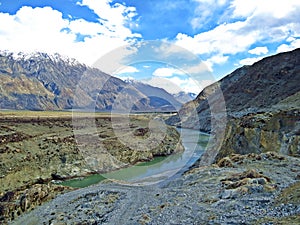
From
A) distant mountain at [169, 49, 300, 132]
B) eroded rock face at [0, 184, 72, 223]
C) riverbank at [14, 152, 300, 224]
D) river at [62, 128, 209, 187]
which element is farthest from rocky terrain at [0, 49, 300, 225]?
distant mountain at [169, 49, 300, 132]

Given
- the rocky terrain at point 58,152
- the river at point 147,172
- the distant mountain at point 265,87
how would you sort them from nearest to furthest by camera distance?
the rocky terrain at point 58,152 → the river at point 147,172 → the distant mountain at point 265,87

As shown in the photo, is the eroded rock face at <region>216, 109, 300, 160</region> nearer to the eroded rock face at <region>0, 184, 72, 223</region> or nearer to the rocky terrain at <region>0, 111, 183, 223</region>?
the eroded rock face at <region>0, 184, 72, 223</region>

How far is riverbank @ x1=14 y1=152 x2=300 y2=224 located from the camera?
14.3 meters

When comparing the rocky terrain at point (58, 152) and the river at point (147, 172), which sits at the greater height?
the rocky terrain at point (58, 152)

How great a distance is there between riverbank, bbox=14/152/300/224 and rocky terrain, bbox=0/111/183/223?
7703 millimetres

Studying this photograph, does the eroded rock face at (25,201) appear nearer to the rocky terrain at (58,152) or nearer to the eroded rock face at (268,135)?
the rocky terrain at (58,152)

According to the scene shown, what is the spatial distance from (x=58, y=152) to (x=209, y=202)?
49712 millimetres

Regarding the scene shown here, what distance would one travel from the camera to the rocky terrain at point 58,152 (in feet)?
155

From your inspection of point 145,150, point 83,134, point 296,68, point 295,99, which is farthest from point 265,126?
point 296,68

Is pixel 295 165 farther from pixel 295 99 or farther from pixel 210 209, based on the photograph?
pixel 295 99

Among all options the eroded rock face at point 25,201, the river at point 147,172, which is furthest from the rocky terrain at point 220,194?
→ the river at point 147,172

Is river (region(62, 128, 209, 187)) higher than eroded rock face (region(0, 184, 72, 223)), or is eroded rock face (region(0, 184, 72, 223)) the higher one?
eroded rock face (region(0, 184, 72, 223))

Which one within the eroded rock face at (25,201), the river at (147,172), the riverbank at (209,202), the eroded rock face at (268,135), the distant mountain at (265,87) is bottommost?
the river at (147,172)

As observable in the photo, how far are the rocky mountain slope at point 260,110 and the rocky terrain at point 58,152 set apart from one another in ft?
74.1
